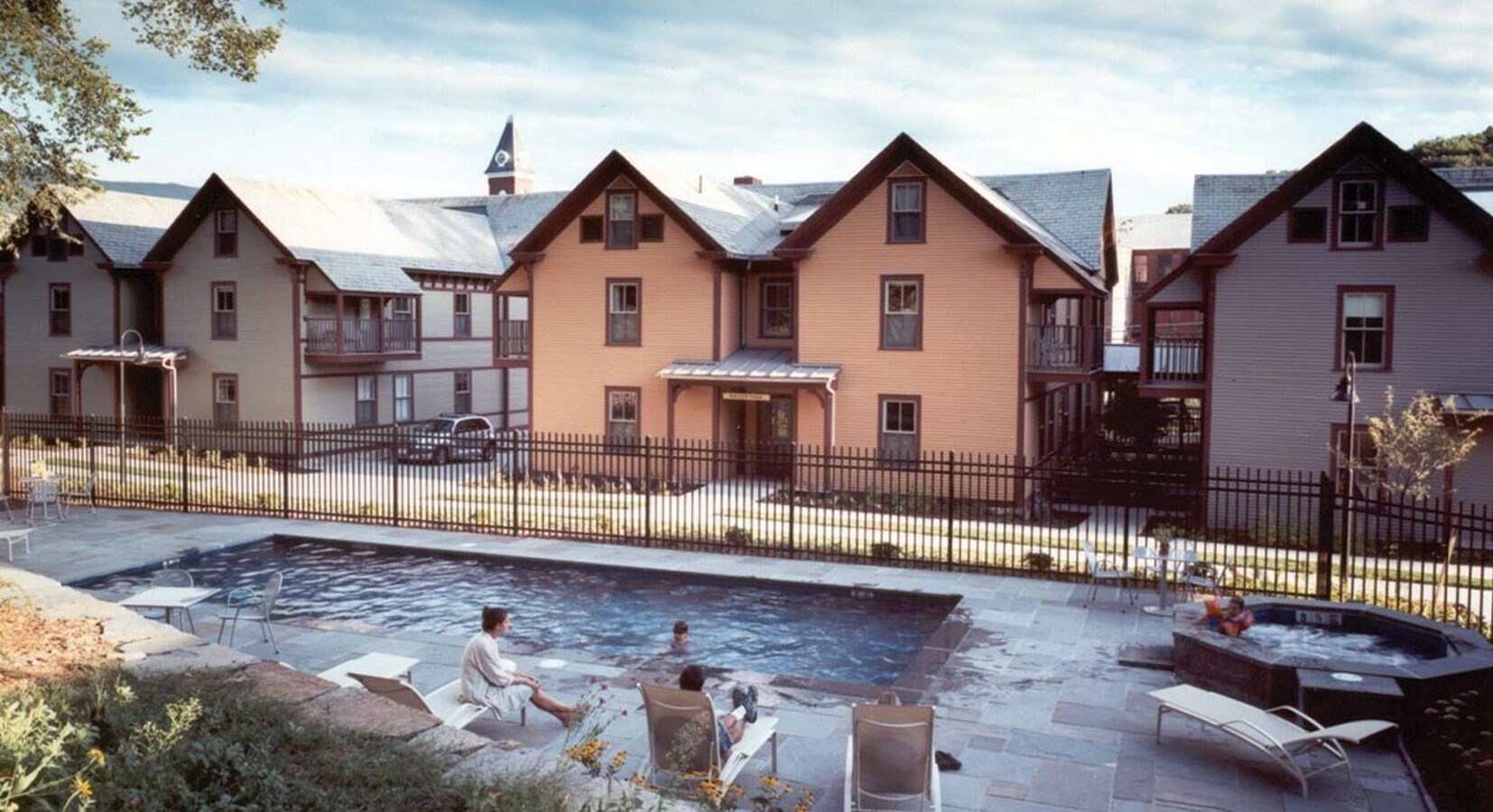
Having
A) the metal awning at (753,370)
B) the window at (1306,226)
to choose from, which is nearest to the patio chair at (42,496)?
the metal awning at (753,370)

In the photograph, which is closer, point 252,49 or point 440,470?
point 252,49

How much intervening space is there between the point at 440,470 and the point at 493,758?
27332 mm

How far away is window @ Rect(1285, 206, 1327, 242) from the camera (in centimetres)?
2480

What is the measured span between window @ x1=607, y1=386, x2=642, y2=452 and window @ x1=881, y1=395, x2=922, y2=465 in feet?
23.4

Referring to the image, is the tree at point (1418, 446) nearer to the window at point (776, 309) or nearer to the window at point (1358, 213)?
the window at point (1358, 213)

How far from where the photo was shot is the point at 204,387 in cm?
3697

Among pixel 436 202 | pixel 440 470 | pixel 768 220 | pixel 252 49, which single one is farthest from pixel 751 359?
pixel 436 202

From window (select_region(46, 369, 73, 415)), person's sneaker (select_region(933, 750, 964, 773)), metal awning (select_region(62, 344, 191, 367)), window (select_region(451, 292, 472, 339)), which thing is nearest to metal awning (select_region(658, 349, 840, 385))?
window (select_region(451, 292, 472, 339))

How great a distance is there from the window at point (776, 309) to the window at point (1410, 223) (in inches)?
580

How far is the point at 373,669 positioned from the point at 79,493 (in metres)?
16.1

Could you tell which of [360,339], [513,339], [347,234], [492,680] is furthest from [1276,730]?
[347,234]

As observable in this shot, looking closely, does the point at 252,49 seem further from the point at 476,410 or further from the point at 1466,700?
the point at 476,410

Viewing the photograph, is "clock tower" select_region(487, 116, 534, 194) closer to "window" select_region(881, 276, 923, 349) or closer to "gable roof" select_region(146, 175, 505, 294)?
"gable roof" select_region(146, 175, 505, 294)

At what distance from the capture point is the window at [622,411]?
3166 centimetres
